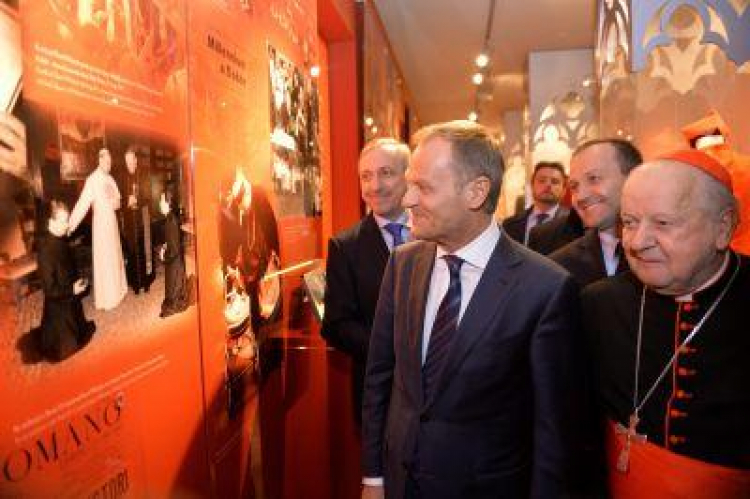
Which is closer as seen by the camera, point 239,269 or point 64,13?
point 64,13

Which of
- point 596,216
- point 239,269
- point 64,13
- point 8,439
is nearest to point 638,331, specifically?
point 596,216

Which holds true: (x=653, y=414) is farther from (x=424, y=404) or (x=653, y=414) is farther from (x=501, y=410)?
(x=424, y=404)

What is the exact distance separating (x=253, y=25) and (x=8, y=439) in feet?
6.20

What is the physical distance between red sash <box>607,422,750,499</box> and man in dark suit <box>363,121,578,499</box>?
0.62 ft

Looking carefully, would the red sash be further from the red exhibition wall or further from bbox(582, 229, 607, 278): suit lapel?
the red exhibition wall

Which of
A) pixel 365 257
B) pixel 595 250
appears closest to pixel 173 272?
pixel 365 257

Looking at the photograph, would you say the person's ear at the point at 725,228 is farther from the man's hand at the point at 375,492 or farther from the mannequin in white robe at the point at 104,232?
the mannequin in white robe at the point at 104,232

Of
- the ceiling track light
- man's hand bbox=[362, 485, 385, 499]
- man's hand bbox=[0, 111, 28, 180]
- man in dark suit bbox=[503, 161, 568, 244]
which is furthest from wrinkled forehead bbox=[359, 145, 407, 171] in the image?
the ceiling track light

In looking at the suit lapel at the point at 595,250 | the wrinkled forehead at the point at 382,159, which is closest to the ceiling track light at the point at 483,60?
the wrinkled forehead at the point at 382,159

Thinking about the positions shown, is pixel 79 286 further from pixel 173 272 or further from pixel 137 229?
pixel 173 272

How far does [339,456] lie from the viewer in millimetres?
3596

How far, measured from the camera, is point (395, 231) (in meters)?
2.68

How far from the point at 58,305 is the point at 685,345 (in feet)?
5.03

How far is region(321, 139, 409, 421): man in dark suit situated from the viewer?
8.38 ft
